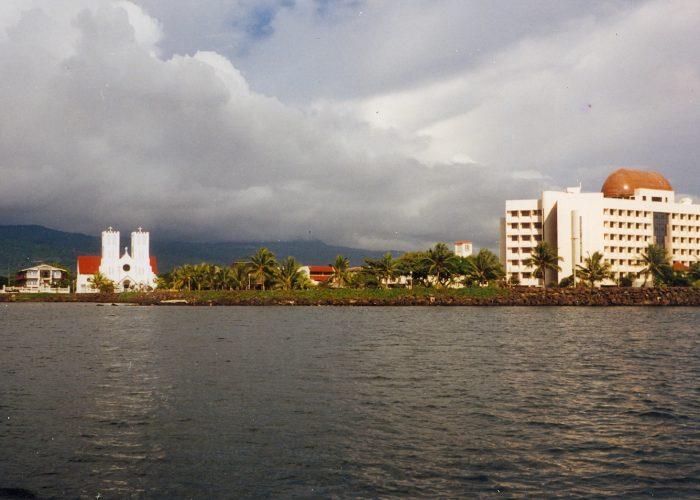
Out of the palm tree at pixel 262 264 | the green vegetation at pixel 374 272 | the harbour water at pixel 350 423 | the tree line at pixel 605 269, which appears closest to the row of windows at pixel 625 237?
the tree line at pixel 605 269

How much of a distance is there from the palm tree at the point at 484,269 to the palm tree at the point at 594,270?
62.2 ft

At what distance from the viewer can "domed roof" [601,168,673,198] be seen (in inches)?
6747

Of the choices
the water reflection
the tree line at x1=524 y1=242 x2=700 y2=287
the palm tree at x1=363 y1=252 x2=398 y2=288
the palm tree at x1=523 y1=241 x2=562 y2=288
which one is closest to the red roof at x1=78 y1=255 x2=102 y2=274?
the palm tree at x1=363 y1=252 x2=398 y2=288

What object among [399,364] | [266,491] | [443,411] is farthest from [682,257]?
[266,491]

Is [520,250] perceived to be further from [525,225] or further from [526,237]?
[525,225]

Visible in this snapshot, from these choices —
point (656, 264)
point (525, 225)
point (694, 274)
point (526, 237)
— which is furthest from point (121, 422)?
point (694, 274)

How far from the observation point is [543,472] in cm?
1684

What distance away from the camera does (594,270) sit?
14500cm

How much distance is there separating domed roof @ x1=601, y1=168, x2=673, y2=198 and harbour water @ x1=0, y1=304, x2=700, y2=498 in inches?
5411

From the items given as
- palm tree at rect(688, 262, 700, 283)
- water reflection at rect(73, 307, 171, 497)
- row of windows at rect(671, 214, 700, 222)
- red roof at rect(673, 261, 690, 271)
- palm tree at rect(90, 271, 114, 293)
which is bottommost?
water reflection at rect(73, 307, 171, 497)

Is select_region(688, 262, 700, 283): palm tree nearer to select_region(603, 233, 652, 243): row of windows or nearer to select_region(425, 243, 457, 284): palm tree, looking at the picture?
select_region(603, 233, 652, 243): row of windows

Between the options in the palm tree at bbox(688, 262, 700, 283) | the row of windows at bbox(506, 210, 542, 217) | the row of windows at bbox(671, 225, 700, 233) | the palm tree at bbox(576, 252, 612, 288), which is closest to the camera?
the palm tree at bbox(576, 252, 612, 288)

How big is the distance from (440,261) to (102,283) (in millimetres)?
105640

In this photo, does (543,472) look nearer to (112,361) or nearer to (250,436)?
(250,436)
